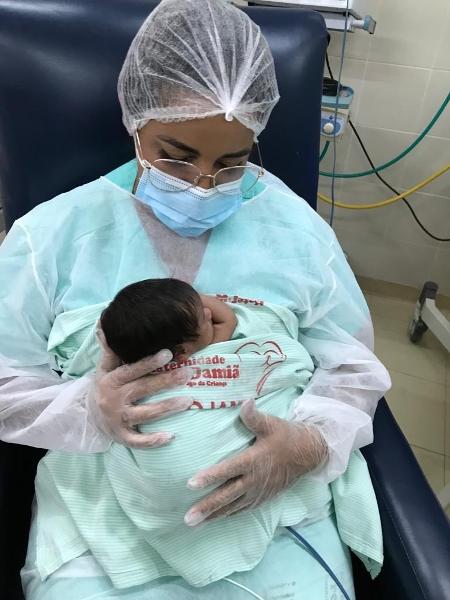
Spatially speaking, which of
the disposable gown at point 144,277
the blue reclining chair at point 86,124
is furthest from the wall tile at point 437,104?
the disposable gown at point 144,277

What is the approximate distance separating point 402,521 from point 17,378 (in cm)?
79

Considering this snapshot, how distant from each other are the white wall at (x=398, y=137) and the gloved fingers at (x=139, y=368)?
1692mm

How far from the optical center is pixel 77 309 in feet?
3.24

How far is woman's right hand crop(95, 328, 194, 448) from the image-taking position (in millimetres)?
782

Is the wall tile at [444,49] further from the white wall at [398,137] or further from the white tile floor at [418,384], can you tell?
the white tile floor at [418,384]

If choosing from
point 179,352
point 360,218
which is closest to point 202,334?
point 179,352

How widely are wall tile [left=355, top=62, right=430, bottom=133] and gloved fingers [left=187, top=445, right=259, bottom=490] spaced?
1.71 metres

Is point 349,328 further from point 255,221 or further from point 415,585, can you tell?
point 415,585

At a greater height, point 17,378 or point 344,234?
point 17,378

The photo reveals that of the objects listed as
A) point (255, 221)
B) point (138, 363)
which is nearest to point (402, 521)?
point (138, 363)

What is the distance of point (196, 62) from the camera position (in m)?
0.86

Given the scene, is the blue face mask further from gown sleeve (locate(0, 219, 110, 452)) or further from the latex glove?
the latex glove

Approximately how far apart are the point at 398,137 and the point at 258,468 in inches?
69.0

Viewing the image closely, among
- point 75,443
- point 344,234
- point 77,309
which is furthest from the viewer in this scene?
point 344,234
